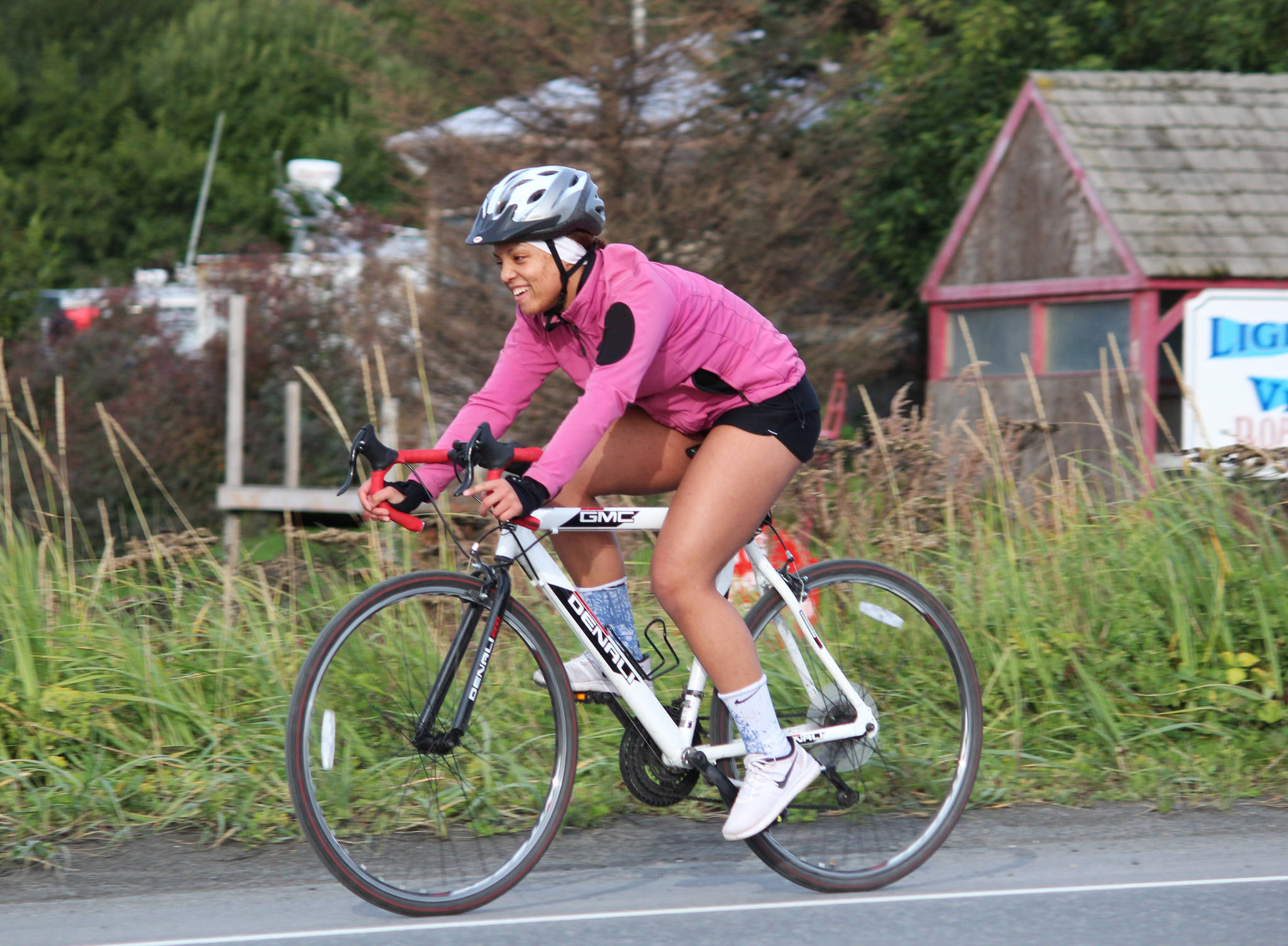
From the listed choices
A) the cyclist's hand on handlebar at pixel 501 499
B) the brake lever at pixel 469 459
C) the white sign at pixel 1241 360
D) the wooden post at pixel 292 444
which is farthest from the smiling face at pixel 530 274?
the wooden post at pixel 292 444

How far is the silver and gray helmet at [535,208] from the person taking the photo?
3963mm

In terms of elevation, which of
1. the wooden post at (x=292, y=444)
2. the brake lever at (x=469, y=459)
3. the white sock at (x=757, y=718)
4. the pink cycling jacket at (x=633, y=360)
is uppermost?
the pink cycling jacket at (x=633, y=360)

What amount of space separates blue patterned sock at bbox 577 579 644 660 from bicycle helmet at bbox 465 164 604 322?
854 mm

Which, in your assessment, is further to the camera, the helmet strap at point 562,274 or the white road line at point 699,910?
the helmet strap at point 562,274

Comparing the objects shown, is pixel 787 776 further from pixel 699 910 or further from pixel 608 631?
pixel 608 631

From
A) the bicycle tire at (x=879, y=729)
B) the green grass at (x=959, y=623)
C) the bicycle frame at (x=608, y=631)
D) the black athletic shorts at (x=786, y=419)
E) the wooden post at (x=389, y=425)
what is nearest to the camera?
the bicycle frame at (x=608, y=631)

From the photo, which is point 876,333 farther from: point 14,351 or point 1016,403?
point 14,351

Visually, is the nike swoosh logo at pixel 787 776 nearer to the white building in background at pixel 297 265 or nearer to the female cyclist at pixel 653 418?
the female cyclist at pixel 653 418

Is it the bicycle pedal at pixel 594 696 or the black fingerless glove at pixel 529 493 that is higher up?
the black fingerless glove at pixel 529 493

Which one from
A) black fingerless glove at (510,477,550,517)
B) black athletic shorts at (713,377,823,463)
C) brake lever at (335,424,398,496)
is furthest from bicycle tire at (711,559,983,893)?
brake lever at (335,424,398,496)

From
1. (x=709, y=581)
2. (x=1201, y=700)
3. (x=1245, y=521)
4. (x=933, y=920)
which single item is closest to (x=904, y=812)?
(x=933, y=920)

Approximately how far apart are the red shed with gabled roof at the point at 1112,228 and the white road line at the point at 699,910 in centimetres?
785

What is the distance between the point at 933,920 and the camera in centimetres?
411

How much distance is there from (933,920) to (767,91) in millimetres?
9876
